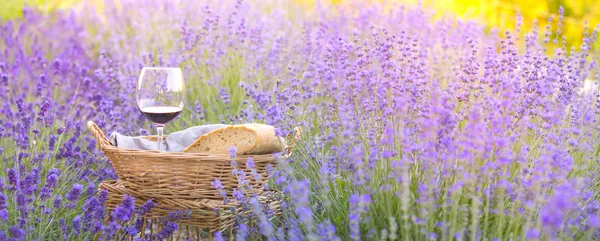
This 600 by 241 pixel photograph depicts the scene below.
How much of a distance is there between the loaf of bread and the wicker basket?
0.07m

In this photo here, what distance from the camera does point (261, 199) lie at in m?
2.43

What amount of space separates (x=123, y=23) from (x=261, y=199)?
15.7 feet

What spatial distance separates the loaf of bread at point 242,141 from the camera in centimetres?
239

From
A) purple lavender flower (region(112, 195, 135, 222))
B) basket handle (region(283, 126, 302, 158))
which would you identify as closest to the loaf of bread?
basket handle (region(283, 126, 302, 158))

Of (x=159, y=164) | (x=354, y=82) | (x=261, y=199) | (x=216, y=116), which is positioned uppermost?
(x=354, y=82)

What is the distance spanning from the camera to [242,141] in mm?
2412

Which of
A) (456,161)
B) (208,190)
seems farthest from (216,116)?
(456,161)

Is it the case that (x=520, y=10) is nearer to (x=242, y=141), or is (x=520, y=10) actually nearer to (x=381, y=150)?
(x=381, y=150)

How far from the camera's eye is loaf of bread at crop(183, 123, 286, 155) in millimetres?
2391

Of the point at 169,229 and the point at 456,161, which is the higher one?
the point at 456,161

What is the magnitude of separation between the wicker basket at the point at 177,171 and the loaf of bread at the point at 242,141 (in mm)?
66

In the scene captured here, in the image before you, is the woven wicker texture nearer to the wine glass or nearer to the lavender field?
the lavender field

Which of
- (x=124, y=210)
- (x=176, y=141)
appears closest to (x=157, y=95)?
(x=176, y=141)

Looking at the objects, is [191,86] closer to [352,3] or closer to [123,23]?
[352,3]
